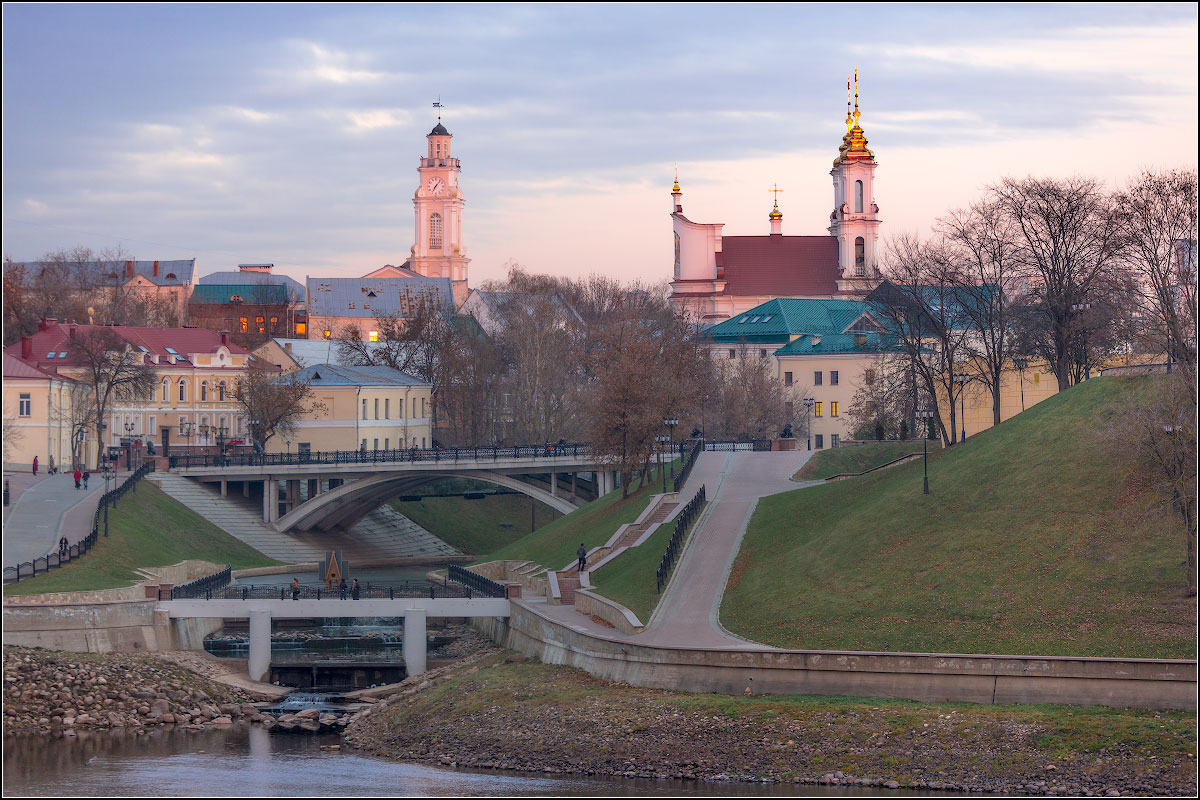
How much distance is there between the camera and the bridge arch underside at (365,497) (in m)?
75.6

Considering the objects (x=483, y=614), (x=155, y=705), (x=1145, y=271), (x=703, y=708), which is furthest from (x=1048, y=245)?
(x=155, y=705)

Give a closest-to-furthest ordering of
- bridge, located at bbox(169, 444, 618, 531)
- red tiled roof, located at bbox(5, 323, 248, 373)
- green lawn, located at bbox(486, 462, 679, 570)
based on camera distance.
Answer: green lawn, located at bbox(486, 462, 679, 570) → bridge, located at bbox(169, 444, 618, 531) → red tiled roof, located at bbox(5, 323, 248, 373)

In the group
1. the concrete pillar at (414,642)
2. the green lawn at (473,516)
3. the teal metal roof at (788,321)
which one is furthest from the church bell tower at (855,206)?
the concrete pillar at (414,642)

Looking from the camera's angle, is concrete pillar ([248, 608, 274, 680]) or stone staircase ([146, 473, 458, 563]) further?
stone staircase ([146, 473, 458, 563])

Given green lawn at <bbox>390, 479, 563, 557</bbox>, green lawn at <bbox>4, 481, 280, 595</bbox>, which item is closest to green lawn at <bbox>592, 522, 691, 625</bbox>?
green lawn at <bbox>4, 481, 280, 595</bbox>

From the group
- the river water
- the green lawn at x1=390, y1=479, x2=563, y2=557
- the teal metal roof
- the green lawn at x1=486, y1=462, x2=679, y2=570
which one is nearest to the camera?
the river water

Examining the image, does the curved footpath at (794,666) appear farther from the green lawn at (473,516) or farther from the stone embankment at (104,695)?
the green lawn at (473,516)

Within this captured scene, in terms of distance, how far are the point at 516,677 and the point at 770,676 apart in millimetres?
8798

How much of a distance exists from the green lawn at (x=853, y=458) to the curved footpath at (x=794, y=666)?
60.0 ft

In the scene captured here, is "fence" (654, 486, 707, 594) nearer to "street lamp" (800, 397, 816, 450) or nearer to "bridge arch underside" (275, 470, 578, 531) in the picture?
"bridge arch underside" (275, 470, 578, 531)

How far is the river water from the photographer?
31.8 metres

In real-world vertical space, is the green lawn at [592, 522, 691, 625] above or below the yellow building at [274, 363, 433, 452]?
below

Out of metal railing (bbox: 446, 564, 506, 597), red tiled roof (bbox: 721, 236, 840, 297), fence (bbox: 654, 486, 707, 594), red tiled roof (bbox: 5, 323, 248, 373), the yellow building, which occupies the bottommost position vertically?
metal railing (bbox: 446, 564, 506, 597)

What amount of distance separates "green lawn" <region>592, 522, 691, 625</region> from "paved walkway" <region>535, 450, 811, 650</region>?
52 cm
